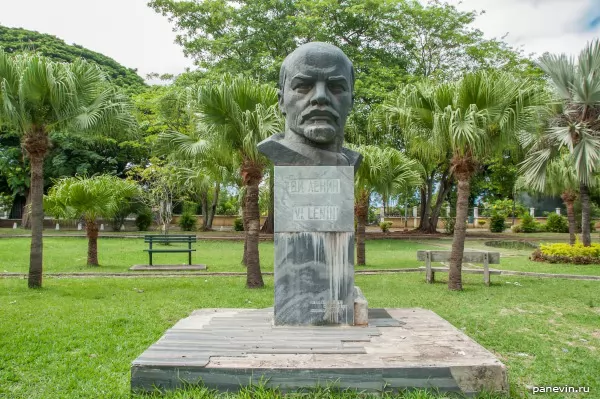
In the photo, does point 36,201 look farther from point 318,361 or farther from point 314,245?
point 318,361

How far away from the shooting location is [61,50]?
32.8 meters

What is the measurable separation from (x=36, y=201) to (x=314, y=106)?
23.2ft

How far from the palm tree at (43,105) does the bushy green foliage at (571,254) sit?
1336 cm

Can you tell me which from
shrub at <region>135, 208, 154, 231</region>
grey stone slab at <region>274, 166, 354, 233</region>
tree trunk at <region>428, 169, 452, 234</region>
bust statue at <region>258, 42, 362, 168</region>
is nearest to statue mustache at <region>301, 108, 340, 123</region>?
bust statue at <region>258, 42, 362, 168</region>

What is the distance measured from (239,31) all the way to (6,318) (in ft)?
62.4

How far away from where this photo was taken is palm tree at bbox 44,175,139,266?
13.5m

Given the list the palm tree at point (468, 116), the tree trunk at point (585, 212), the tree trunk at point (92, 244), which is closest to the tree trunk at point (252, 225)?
the palm tree at point (468, 116)

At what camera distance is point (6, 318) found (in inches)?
279

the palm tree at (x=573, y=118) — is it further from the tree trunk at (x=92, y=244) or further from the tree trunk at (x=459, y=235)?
the tree trunk at (x=92, y=244)

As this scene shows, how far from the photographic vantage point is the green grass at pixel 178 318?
4.75m

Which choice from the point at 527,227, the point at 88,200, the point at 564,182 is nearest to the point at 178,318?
the point at 88,200

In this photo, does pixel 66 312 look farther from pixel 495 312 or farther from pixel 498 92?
pixel 498 92

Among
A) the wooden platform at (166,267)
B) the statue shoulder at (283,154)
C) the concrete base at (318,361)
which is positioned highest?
the statue shoulder at (283,154)

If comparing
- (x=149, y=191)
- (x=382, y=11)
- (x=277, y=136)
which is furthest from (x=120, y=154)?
(x=277, y=136)
